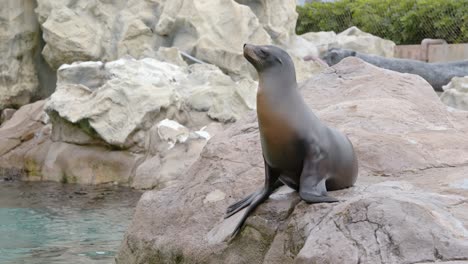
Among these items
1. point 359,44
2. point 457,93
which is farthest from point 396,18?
point 457,93

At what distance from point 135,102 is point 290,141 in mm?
6745

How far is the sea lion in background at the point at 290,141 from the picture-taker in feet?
11.8

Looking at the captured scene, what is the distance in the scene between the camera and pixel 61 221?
7.66 m

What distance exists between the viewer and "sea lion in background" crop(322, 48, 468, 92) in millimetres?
11266

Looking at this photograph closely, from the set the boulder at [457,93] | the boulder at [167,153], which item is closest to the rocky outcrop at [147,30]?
the boulder at [167,153]

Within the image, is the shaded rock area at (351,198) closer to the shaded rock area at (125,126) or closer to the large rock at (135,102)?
the shaded rock area at (125,126)

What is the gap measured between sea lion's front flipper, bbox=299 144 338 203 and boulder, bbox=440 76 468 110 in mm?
7186

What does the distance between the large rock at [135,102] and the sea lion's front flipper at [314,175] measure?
6.48 m

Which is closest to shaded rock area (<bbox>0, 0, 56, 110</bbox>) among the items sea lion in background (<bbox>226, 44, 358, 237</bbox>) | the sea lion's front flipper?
sea lion in background (<bbox>226, 44, 358, 237</bbox>)

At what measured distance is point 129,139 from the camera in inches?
390

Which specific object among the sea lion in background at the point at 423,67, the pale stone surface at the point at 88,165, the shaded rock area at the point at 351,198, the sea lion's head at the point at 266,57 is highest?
the sea lion's head at the point at 266,57

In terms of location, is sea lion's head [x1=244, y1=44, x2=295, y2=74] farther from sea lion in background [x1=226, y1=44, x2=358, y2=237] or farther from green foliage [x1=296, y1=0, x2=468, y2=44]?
green foliage [x1=296, y1=0, x2=468, y2=44]

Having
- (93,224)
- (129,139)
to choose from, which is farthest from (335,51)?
(93,224)

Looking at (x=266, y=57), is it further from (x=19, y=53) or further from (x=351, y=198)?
(x=19, y=53)
